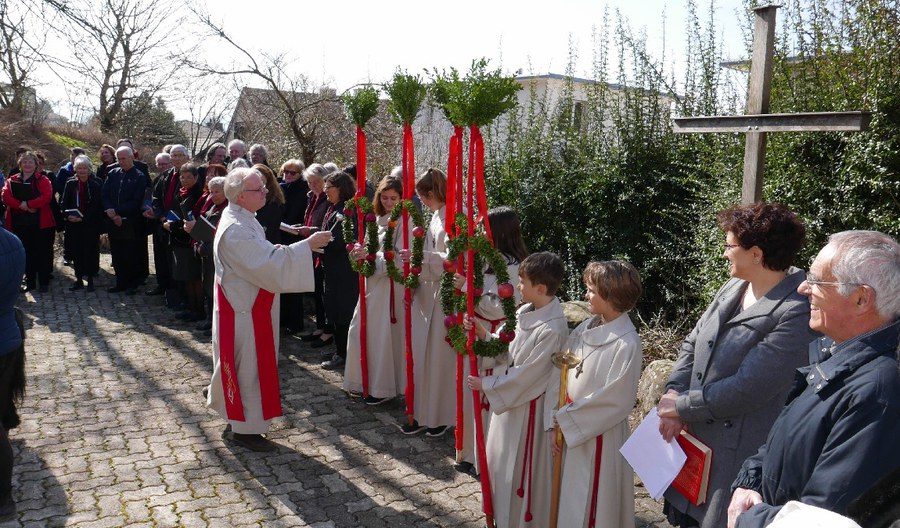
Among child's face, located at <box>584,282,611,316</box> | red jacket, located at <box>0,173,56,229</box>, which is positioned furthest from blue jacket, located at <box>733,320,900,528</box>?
red jacket, located at <box>0,173,56,229</box>

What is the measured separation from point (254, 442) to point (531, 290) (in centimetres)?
258

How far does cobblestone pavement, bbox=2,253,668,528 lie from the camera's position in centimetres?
445

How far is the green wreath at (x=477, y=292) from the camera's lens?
4.22 meters

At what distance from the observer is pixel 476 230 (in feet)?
14.3

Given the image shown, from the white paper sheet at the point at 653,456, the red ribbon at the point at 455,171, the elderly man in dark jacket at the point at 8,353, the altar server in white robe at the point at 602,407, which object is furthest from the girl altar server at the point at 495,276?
the elderly man in dark jacket at the point at 8,353

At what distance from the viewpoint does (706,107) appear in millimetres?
6820

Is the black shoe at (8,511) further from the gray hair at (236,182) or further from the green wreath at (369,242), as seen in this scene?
the green wreath at (369,242)

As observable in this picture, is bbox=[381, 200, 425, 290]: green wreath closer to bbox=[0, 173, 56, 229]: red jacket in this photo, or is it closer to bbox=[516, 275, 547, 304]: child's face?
bbox=[516, 275, 547, 304]: child's face

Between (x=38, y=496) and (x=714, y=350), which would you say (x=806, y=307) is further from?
(x=38, y=496)

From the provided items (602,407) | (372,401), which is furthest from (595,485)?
(372,401)

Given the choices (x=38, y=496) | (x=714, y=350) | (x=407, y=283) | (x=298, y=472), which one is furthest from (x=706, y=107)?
(x=38, y=496)

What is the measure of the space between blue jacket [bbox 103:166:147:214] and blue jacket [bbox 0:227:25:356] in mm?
5910

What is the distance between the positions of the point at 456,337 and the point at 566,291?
3682mm

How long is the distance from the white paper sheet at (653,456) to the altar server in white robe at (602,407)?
0.60 feet
